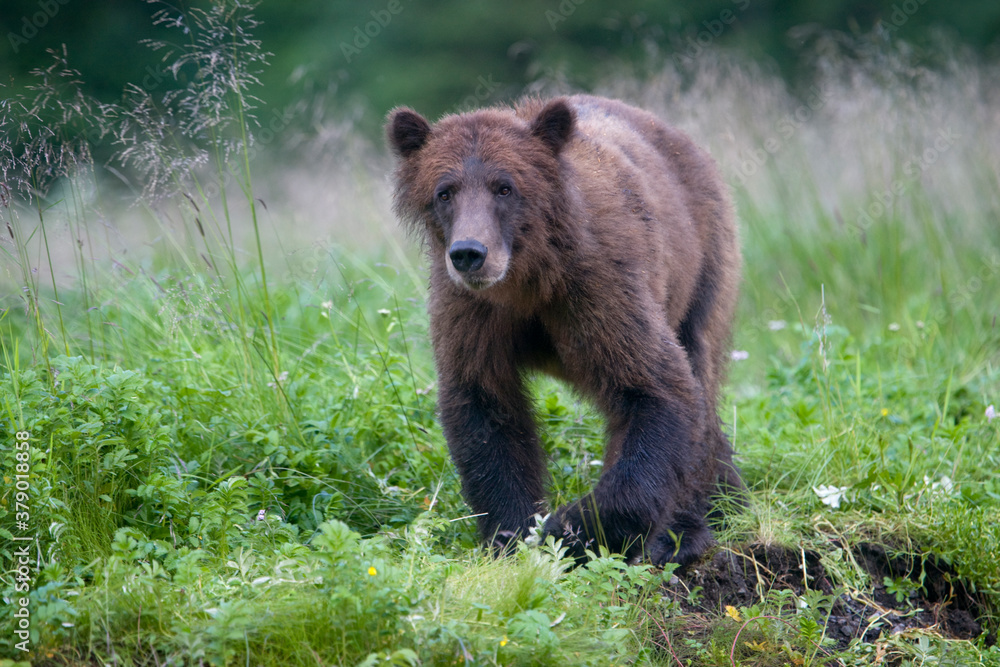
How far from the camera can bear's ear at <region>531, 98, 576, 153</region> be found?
12.1 feet

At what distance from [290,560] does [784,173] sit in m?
6.69

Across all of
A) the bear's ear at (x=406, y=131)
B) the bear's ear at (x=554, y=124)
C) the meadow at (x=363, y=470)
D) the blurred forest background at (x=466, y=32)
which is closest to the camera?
the meadow at (x=363, y=470)

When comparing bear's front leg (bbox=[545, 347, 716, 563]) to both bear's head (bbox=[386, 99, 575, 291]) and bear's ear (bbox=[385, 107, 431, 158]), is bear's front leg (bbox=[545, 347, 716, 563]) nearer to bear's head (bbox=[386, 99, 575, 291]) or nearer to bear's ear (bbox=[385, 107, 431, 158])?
bear's head (bbox=[386, 99, 575, 291])

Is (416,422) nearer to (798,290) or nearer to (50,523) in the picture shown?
(50,523)

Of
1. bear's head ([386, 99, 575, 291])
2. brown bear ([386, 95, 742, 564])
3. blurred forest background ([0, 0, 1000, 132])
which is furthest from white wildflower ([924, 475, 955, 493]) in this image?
blurred forest background ([0, 0, 1000, 132])

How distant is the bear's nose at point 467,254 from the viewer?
11.1 feet

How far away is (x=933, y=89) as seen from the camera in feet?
25.6

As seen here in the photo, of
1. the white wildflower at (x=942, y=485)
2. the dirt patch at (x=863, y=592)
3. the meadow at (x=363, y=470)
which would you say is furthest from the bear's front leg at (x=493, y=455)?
the white wildflower at (x=942, y=485)

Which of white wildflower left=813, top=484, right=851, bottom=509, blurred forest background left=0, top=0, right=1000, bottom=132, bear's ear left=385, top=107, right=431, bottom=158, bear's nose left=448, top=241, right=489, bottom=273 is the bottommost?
white wildflower left=813, top=484, right=851, bottom=509

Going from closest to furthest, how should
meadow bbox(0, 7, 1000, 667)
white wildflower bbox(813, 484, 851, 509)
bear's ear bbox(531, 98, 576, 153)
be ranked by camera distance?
1. meadow bbox(0, 7, 1000, 667)
2. bear's ear bbox(531, 98, 576, 153)
3. white wildflower bbox(813, 484, 851, 509)

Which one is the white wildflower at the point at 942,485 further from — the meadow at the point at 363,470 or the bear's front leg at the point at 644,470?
the bear's front leg at the point at 644,470

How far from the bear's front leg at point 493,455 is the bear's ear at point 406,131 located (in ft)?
3.35

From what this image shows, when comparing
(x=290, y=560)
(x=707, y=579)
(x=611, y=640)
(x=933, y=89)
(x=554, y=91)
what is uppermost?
(x=554, y=91)

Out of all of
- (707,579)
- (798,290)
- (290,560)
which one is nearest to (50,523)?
(290,560)
